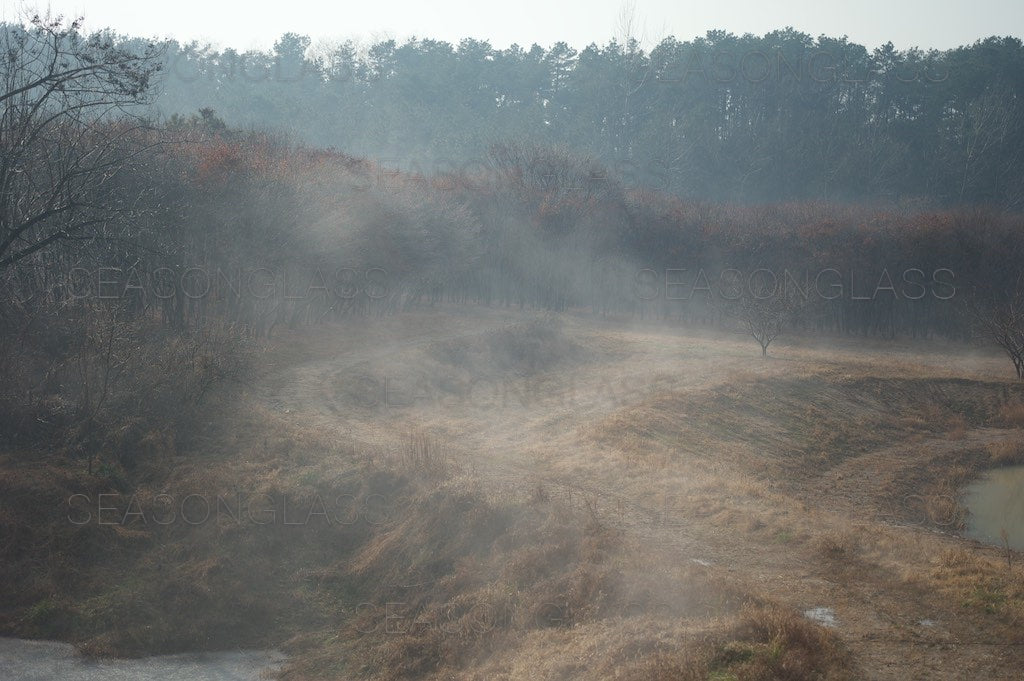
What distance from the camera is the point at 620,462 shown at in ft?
54.0

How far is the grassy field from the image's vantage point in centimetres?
916

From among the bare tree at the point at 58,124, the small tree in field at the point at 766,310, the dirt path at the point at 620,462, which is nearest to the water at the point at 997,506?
the dirt path at the point at 620,462

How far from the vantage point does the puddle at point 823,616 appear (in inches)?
360

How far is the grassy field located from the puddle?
0.12 feet

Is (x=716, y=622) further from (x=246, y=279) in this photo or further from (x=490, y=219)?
(x=490, y=219)

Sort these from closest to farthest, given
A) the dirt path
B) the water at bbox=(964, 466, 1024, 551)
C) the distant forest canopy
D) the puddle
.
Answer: the dirt path < the puddle < the water at bbox=(964, 466, 1024, 551) < the distant forest canopy

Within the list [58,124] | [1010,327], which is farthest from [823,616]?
[1010,327]

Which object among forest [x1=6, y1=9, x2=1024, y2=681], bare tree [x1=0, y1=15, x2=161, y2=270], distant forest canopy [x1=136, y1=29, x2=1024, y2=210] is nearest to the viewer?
forest [x1=6, y1=9, x2=1024, y2=681]

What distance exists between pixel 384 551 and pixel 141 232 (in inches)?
527

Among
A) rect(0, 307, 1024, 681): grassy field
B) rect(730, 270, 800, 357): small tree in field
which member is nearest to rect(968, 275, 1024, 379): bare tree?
rect(730, 270, 800, 357): small tree in field

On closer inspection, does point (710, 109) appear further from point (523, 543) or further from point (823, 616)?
point (823, 616)

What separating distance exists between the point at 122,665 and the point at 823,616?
8.99 meters

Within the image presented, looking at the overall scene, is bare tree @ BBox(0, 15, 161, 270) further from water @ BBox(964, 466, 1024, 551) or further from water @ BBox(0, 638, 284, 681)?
water @ BBox(964, 466, 1024, 551)

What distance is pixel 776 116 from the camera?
7062 centimetres
